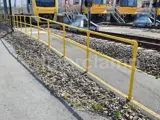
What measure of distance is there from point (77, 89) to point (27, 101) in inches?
45.6

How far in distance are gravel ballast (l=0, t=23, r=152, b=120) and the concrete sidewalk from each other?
0.23 metres

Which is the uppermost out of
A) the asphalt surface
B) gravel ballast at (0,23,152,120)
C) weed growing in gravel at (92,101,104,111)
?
the asphalt surface

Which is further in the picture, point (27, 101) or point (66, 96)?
point (66, 96)

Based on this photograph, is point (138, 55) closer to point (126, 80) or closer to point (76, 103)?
point (126, 80)

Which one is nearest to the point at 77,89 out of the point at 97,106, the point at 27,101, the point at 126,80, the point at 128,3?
the point at 97,106

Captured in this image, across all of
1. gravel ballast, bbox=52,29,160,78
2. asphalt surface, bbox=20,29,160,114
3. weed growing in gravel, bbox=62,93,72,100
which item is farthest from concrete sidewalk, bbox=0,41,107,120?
gravel ballast, bbox=52,29,160,78

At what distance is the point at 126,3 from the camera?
2916cm

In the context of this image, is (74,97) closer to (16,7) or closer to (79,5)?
(16,7)

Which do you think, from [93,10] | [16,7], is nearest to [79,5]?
[93,10]

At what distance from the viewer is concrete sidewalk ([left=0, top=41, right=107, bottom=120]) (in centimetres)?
403

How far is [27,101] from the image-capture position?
4.61m

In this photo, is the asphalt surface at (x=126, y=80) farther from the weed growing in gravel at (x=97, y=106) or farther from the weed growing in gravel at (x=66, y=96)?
the weed growing in gravel at (x=66, y=96)

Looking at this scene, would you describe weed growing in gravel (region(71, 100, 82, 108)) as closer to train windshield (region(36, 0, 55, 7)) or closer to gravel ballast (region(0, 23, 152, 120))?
gravel ballast (region(0, 23, 152, 120))

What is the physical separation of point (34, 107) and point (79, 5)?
70.5 ft
